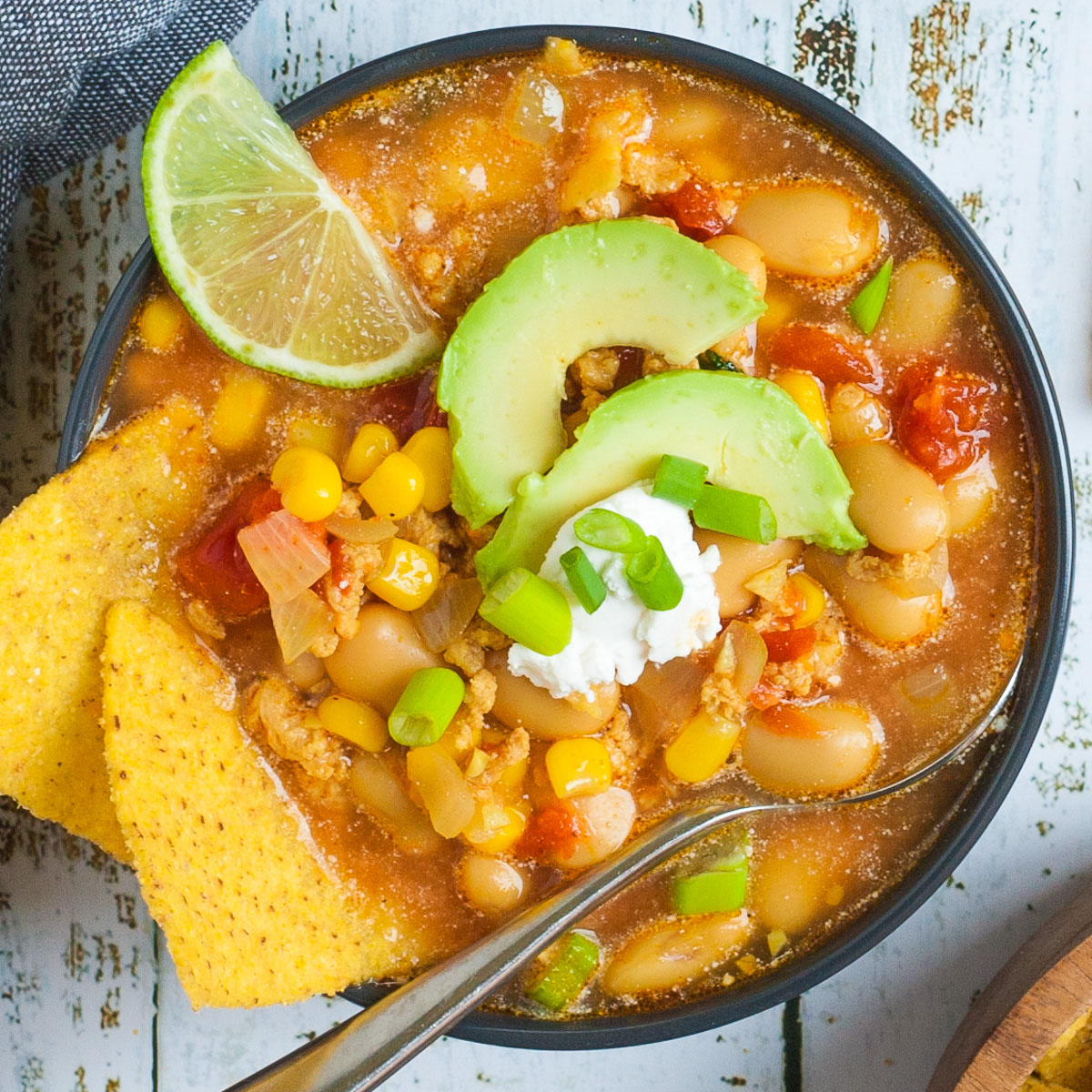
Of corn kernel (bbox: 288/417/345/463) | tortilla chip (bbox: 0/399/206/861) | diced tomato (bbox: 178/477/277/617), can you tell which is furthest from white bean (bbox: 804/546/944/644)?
tortilla chip (bbox: 0/399/206/861)

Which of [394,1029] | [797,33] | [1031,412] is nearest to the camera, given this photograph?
[394,1029]

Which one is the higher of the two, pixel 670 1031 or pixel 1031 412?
pixel 1031 412

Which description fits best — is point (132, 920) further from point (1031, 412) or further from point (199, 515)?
point (1031, 412)

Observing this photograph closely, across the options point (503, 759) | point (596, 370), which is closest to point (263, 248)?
point (596, 370)

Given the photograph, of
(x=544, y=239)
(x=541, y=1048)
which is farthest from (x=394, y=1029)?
(x=544, y=239)

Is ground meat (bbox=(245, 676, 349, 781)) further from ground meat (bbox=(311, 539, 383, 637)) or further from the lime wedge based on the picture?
the lime wedge

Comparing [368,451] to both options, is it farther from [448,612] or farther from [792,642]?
[792,642]
